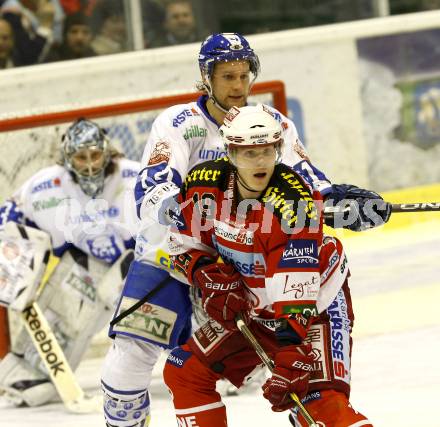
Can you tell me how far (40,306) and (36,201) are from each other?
474 mm

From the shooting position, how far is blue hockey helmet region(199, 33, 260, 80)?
14.9ft

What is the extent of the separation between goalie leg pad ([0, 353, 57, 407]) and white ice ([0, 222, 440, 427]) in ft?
0.16

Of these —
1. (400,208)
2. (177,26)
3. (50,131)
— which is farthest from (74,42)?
(400,208)

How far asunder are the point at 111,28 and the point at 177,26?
1.38 feet

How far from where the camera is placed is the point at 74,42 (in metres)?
8.59

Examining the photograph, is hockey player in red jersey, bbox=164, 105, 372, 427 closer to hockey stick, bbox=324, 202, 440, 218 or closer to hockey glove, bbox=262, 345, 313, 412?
hockey glove, bbox=262, 345, 313, 412

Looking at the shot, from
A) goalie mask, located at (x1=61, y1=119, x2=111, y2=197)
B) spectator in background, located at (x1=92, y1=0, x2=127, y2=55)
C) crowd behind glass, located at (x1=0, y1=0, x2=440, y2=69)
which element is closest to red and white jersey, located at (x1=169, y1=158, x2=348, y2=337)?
goalie mask, located at (x1=61, y1=119, x2=111, y2=197)

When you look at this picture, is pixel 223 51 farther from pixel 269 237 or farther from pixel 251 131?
pixel 269 237

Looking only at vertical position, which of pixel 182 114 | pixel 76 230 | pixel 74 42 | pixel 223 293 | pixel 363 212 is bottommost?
pixel 76 230

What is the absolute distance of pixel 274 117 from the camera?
4.05 meters

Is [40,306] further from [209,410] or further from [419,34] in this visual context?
[419,34]

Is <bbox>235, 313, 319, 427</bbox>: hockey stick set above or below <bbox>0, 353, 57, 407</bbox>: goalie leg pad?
above

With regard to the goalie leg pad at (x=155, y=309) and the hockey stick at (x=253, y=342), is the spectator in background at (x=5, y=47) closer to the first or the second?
the goalie leg pad at (x=155, y=309)

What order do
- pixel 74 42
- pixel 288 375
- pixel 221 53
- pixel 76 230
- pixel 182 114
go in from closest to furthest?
1. pixel 288 375
2. pixel 221 53
3. pixel 182 114
4. pixel 76 230
5. pixel 74 42
